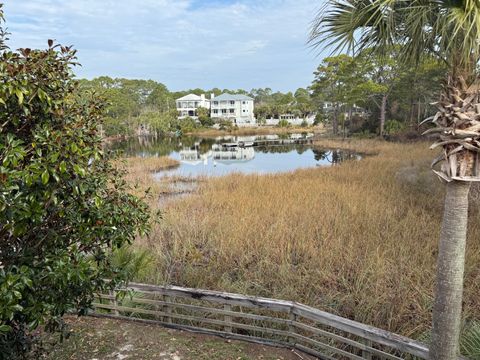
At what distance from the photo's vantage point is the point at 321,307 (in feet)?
14.1

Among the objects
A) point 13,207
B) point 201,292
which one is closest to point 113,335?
point 201,292

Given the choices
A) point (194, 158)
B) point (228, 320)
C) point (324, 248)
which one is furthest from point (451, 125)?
point (194, 158)

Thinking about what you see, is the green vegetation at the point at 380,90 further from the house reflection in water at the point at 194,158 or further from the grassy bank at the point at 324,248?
the grassy bank at the point at 324,248

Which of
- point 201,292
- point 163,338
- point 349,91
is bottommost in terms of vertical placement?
point 163,338

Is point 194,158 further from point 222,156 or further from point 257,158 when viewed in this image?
point 257,158

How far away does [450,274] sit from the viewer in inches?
99.7

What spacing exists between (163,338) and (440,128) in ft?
10.9

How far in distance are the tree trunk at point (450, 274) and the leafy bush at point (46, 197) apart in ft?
7.77

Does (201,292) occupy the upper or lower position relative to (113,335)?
upper

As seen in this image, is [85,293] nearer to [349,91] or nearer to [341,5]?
[341,5]

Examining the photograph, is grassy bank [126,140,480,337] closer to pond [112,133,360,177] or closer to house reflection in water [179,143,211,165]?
pond [112,133,360,177]

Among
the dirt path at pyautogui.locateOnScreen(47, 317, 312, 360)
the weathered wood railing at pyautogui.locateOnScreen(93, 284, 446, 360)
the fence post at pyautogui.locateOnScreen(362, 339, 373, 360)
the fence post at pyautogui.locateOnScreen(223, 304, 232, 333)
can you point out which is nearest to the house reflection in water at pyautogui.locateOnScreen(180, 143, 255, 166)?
the weathered wood railing at pyautogui.locateOnScreen(93, 284, 446, 360)

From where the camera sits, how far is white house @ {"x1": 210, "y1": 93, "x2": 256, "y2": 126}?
62750 mm

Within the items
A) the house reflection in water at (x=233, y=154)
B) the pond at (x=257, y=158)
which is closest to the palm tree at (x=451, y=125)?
the pond at (x=257, y=158)
